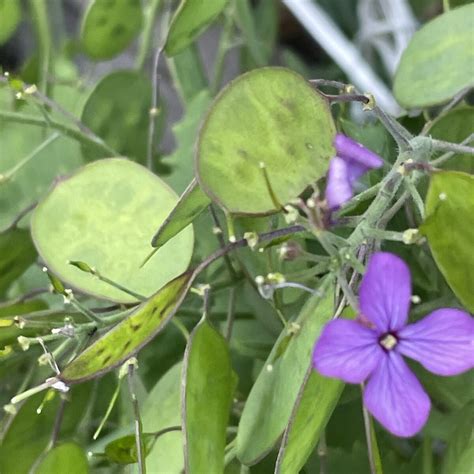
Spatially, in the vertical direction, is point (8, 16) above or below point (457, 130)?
above

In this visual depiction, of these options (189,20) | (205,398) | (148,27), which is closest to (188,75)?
(148,27)

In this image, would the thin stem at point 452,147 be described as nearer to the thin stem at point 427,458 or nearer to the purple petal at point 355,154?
the purple petal at point 355,154

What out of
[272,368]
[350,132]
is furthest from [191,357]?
[350,132]

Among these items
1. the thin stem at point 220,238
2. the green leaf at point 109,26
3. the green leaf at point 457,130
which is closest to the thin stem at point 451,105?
the green leaf at point 457,130

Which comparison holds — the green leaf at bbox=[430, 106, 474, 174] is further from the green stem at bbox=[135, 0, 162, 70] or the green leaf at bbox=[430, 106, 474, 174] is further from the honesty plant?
the green stem at bbox=[135, 0, 162, 70]

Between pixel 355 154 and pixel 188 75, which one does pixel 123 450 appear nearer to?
pixel 355 154
